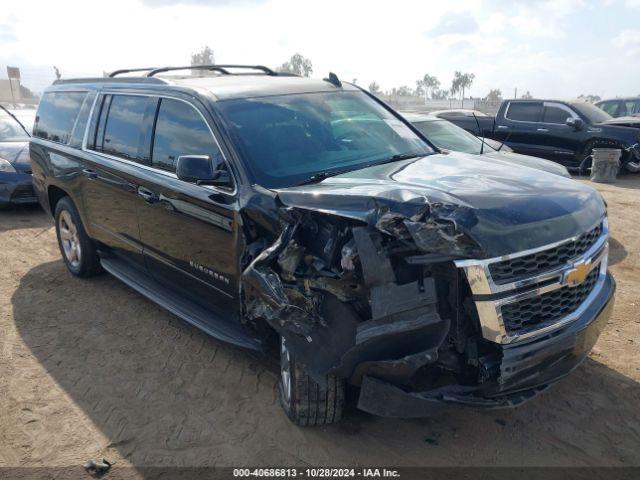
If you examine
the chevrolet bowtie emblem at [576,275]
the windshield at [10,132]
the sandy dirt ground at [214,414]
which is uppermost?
the chevrolet bowtie emblem at [576,275]

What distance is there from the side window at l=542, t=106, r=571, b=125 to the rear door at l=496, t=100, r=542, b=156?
149mm

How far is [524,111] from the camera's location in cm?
1276

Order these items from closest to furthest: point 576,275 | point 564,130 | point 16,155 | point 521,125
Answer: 1. point 576,275
2. point 16,155
3. point 564,130
4. point 521,125

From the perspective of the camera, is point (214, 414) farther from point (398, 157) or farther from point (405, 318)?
point (398, 157)

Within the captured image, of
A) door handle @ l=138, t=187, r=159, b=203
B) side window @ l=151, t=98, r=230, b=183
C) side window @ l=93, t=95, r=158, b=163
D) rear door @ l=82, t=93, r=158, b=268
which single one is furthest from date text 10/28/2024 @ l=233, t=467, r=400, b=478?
side window @ l=93, t=95, r=158, b=163

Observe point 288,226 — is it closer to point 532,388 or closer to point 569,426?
point 532,388

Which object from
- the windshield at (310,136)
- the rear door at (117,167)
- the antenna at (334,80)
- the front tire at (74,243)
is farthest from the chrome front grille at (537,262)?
the front tire at (74,243)

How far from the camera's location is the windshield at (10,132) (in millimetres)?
9453

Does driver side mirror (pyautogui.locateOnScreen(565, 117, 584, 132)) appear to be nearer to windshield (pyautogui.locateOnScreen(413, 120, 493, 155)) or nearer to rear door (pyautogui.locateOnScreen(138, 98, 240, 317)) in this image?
windshield (pyautogui.locateOnScreen(413, 120, 493, 155))

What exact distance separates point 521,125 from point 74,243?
1047 centimetres

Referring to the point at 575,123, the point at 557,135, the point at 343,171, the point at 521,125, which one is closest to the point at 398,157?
the point at 343,171

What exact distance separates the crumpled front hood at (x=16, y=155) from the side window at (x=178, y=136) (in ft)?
17.9

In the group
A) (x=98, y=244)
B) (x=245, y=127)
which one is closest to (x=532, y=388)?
(x=245, y=127)

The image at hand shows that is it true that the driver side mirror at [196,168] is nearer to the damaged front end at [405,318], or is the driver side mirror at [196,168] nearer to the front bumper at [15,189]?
the damaged front end at [405,318]
